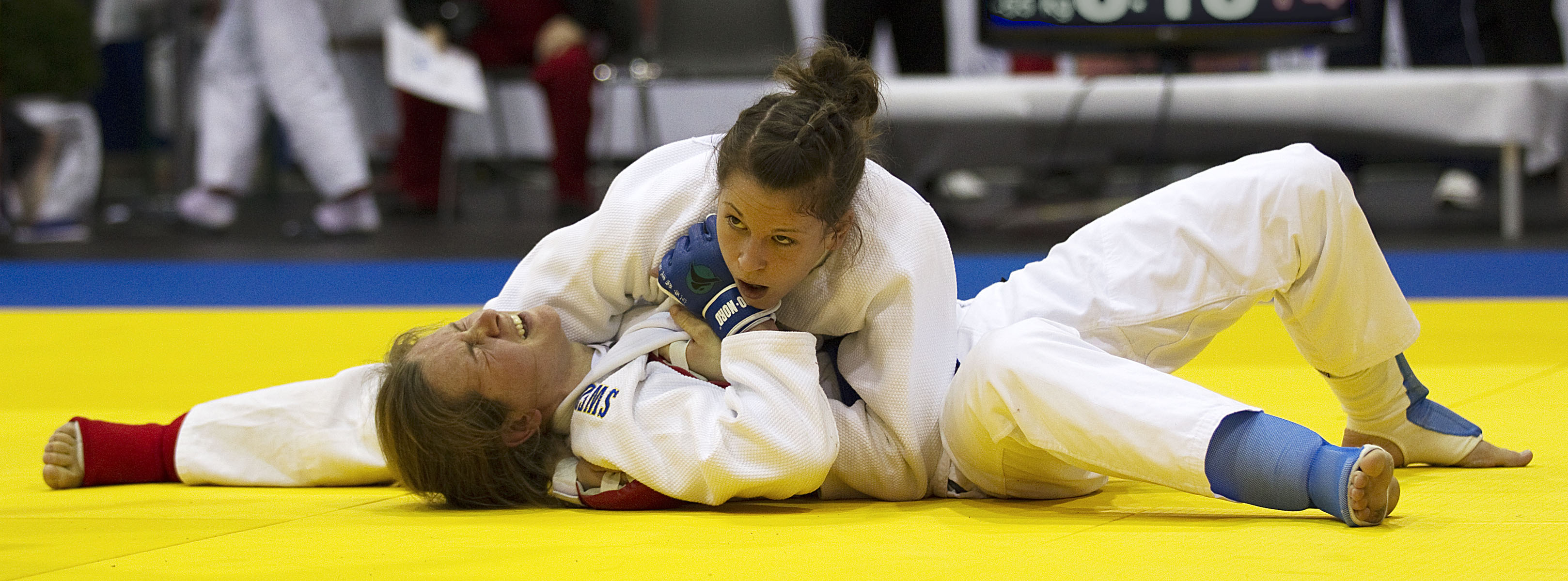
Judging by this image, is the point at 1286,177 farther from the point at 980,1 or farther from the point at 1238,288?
the point at 980,1

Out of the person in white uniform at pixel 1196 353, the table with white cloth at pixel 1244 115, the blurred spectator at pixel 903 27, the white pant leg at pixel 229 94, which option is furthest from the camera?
the white pant leg at pixel 229 94

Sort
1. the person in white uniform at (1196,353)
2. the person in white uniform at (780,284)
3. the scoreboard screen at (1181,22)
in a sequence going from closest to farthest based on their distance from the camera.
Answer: the person in white uniform at (1196,353), the person in white uniform at (780,284), the scoreboard screen at (1181,22)

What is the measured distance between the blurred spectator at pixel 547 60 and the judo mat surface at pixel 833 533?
10.2 ft

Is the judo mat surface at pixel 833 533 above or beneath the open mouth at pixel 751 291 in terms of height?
beneath

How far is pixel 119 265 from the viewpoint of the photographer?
4070mm

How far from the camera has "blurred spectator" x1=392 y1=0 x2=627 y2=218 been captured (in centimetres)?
499

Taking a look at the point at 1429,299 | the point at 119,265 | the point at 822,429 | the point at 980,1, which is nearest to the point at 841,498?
the point at 822,429

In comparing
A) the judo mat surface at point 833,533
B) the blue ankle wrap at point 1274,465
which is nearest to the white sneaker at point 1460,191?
the judo mat surface at point 833,533

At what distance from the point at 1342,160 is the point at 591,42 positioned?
9.16 ft

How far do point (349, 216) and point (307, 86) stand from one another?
0.51 meters

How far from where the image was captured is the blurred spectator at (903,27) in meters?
4.31

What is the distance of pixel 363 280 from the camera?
3.69 metres

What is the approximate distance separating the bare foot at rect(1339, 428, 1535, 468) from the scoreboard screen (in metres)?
2.60

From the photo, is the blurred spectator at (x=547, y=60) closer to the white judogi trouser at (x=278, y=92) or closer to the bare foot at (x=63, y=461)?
the white judogi trouser at (x=278, y=92)
